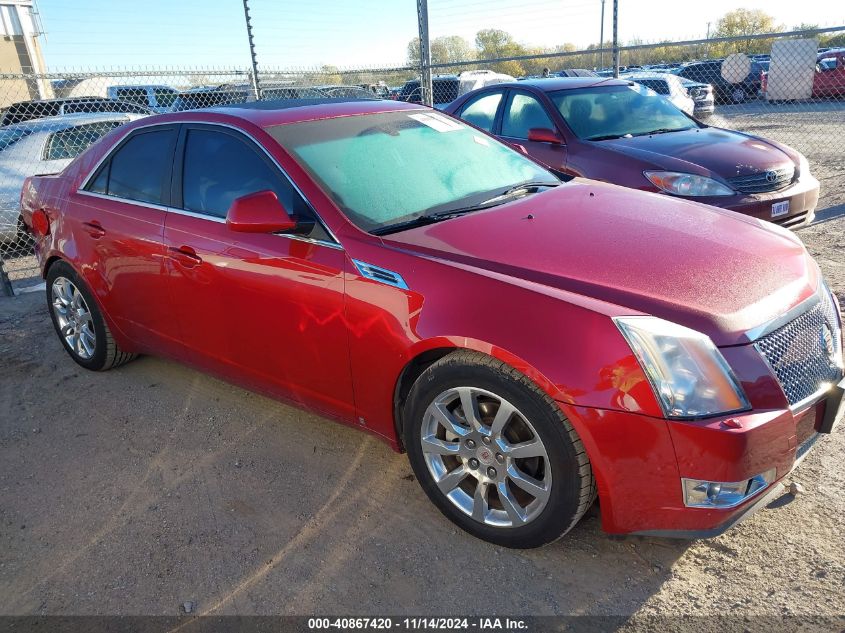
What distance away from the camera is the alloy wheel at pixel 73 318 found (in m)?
4.59

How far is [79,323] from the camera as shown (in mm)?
4652

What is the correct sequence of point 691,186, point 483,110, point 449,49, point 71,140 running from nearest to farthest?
1. point 691,186
2. point 483,110
3. point 71,140
4. point 449,49

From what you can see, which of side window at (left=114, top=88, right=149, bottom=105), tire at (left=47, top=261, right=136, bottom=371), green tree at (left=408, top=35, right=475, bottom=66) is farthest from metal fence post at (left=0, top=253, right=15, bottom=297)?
green tree at (left=408, top=35, right=475, bottom=66)

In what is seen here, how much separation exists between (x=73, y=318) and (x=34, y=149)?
424 cm

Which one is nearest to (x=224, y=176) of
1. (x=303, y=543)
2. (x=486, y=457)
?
(x=303, y=543)

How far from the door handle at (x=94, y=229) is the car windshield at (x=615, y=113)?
4.12 metres

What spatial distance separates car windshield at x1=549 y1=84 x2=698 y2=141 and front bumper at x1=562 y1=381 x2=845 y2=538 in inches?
176

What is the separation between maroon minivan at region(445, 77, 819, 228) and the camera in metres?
5.60

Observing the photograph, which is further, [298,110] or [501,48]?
[501,48]

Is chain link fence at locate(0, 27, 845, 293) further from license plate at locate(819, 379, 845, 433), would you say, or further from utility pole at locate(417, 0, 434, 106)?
license plate at locate(819, 379, 845, 433)

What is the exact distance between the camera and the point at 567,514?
247 centimetres

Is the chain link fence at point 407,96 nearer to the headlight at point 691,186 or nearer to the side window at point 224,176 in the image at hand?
the headlight at point 691,186

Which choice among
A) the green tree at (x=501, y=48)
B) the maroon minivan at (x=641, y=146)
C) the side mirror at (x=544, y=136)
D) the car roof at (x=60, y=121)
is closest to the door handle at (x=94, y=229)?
the maroon minivan at (x=641, y=146)

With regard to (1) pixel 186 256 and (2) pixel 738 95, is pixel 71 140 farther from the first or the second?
(2) pixel 738 95
